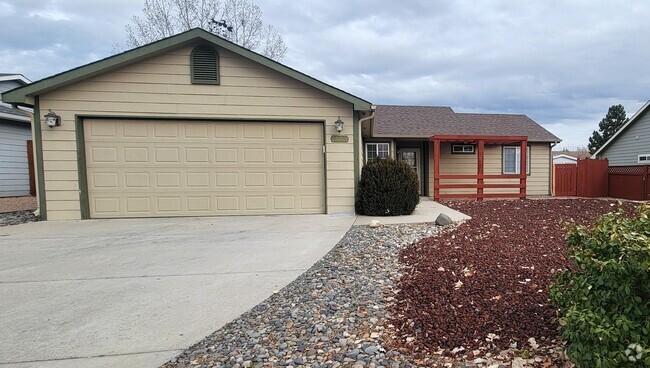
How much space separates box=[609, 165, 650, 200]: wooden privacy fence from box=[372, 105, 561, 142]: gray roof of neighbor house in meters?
2.55

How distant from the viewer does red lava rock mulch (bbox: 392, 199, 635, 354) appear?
2334 mm

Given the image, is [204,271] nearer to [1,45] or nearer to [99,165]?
[99,165]

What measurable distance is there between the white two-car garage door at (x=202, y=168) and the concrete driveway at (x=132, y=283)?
128 centimetres

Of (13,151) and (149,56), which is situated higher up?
(149,56)

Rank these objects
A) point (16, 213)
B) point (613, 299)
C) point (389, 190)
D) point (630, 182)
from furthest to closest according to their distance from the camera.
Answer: point (630, 182)
point (16, 213)
point (389, 190)
point (613, 299)

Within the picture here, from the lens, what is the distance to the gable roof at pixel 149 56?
286 inches

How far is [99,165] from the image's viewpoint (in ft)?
25.4

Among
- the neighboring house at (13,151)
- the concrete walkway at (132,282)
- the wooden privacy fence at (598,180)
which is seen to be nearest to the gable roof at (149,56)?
the concrete walkway at (132,282)

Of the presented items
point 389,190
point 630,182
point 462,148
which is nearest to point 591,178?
point 630,182

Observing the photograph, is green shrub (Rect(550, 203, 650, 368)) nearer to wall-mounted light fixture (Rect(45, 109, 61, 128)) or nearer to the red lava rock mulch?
the red lava rock mulch

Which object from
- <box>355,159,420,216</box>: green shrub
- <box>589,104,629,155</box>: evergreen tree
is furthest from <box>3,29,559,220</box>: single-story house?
<box>589,104,629,155</box>: evergreen tree

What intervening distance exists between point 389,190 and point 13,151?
48.8 ft

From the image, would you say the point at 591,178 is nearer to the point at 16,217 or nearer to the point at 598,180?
the point at 598,180

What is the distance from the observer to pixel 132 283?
366cm
